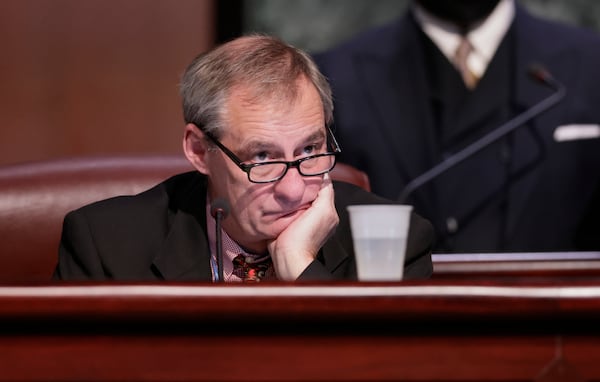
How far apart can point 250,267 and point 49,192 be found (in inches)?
15.7

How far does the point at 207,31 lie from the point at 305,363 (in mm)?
2532

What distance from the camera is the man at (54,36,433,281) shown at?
186 cm

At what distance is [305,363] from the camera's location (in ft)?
3.50

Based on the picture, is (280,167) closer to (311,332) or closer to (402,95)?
(311,332)

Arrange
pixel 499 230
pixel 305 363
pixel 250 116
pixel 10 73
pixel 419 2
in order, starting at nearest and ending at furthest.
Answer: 1. pixel 305 363
2. pixel 250 116
3. pixel 499 230
4. pixel 419 2
5. pixel 10 73

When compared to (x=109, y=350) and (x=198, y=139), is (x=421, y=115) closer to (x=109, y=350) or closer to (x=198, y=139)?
(x=198, y=139)

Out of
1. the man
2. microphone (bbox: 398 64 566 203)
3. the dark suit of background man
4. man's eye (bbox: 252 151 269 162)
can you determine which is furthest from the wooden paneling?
man's eye (bbox: 252 151 269 162)

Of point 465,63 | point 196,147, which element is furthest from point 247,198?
point 465,63

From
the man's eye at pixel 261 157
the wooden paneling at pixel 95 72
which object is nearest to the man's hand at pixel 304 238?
the man's eye at pixel 261 157

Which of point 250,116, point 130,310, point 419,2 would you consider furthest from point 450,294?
point 419,2

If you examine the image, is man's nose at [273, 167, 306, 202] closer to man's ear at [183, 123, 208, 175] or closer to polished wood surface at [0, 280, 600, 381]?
man's ear at [183, 123, 208, 175]

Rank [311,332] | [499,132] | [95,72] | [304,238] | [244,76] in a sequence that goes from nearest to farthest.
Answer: [311,332] → [304,238] → [244,76] → [499,132] → [95,72]

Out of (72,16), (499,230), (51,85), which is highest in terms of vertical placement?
(72,16)

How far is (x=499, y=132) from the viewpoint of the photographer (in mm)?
2895
